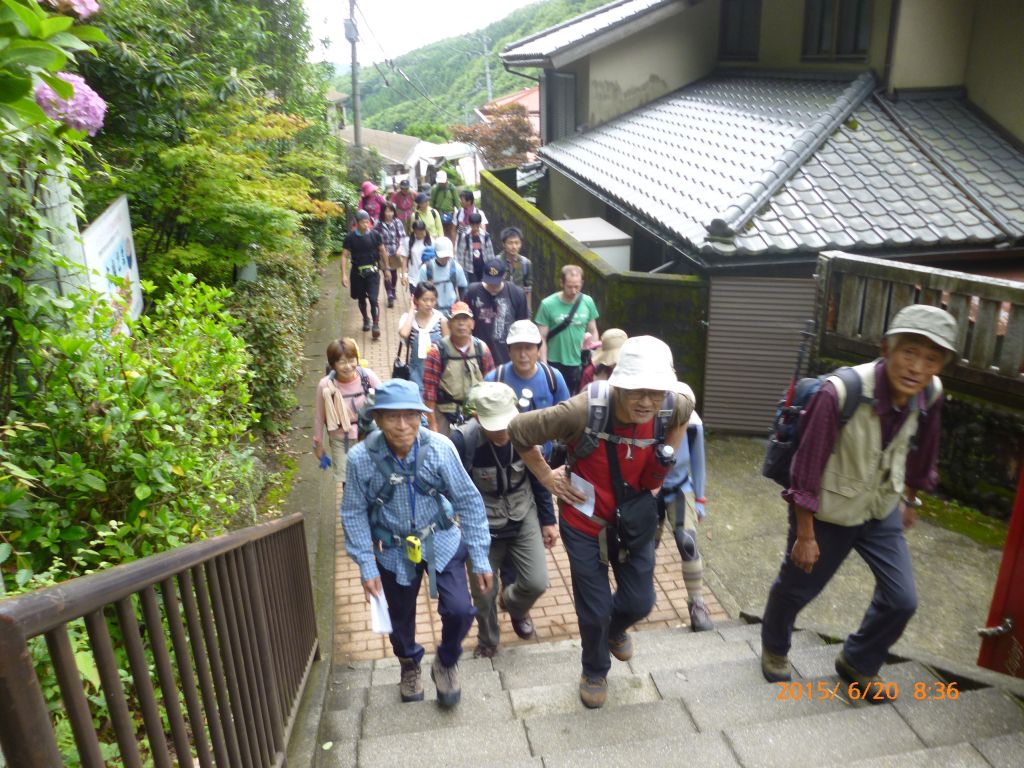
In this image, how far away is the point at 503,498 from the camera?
14.5ft

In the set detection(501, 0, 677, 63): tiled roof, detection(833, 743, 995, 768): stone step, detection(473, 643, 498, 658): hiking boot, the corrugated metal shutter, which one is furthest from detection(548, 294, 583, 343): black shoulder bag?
detection(501, 0, 677, 63): tiled roof

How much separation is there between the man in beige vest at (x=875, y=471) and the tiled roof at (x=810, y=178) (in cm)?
467

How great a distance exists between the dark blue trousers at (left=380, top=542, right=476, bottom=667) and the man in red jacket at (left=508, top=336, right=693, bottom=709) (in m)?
0.57

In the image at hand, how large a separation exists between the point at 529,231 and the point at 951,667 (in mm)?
10369

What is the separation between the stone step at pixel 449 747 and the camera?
337cm

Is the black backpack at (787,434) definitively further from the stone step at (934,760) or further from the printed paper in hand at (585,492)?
the stone step at (934,760)

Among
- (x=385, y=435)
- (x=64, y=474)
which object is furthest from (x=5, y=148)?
(x=385, y=435)

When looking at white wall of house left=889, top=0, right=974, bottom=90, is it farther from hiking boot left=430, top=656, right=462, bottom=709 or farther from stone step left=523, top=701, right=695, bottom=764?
hiking boot left=430, top=656, right=462, bottom=709

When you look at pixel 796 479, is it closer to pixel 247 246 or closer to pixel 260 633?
pixel 260 633

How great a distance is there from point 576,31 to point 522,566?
13610 millimetres

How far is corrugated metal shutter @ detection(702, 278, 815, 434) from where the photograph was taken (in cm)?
805

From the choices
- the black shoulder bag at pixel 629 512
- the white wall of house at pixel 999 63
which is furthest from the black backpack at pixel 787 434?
the white wall of house at pixel 999 63

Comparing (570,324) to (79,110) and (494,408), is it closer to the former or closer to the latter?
(494,408)

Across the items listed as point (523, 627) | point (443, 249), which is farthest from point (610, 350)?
point (443, 249)
